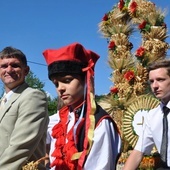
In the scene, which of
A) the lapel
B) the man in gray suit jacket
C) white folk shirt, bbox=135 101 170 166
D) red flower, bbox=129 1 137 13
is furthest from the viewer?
red flower, bbox=129 1 137 13

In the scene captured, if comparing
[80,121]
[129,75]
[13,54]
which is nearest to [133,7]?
[129,75]

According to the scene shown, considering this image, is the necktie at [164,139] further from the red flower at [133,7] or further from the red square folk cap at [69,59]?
the red flower at [133,7]

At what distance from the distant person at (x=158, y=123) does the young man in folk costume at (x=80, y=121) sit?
0.57 m

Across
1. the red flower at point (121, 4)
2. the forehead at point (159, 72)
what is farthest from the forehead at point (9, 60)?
the red flower at point (121, 4)

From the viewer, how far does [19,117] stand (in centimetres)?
247

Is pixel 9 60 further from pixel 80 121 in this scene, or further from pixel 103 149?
pixel 103 149

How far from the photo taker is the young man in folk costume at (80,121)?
84.3 inches

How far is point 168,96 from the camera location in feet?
9.27

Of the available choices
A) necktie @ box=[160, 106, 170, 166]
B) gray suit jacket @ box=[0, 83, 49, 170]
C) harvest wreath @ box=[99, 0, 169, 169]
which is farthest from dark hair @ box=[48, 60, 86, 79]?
harvest wreath @ box=[99, 0, 169, 169]

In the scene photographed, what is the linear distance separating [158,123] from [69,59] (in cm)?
94

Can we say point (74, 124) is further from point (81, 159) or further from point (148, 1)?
point (148, 1)

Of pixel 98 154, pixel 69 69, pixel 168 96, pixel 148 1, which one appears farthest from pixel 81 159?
pixel 148 1

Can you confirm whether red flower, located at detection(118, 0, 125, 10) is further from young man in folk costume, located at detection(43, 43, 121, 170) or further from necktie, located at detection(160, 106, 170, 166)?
young man in folk costume, located at detection(43, 43, 121, 170)

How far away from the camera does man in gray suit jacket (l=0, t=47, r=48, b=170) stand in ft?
7.70
